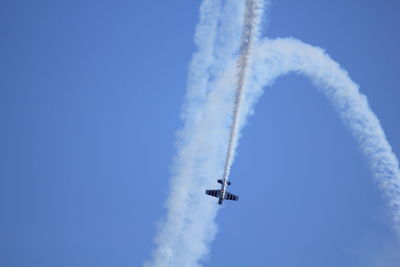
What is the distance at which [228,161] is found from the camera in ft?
235

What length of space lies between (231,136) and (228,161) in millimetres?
2892

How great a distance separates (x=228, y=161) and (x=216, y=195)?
452 inches

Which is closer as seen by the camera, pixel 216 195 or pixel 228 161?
pixel 228 161

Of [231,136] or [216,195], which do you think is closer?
[231,136]

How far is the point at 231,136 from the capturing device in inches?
2766

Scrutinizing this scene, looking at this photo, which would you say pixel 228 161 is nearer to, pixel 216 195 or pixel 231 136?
pixel 231 136

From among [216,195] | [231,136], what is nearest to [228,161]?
[231,136]

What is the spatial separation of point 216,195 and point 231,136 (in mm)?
13831

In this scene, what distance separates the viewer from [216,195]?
3233 inches
